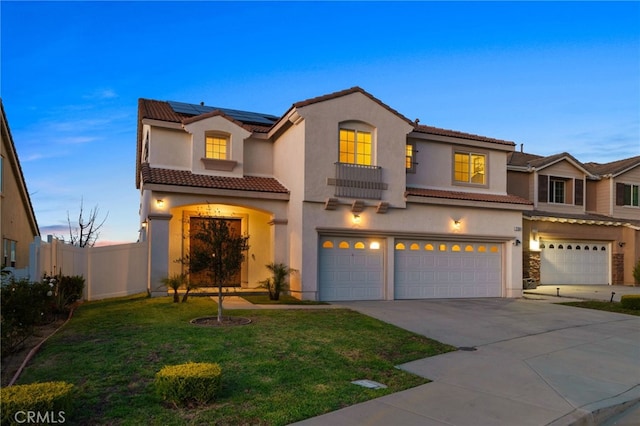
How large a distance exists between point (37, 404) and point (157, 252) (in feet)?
35.0

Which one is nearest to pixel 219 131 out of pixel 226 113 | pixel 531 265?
pixel 226 113

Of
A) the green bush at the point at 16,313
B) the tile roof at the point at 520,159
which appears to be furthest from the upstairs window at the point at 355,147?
the green bush at the point at 16,313

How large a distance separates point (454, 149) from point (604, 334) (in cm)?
958

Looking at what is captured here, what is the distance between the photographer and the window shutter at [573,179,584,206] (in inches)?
982

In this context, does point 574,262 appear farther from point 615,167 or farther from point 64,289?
point 64,289

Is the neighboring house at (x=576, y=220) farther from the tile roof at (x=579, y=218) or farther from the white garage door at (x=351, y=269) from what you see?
the white garage door at (x=351, y=269)

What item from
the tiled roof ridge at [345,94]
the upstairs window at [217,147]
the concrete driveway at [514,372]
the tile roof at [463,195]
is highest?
the tiled roof ridge at [345,94]

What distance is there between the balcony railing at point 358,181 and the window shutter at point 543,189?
440 inches

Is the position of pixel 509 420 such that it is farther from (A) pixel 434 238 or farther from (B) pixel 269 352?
(A) pixel 434 238

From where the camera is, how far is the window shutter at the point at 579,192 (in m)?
25.0

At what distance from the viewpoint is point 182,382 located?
18.3ft

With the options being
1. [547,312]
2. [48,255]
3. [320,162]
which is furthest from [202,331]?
[547,312]

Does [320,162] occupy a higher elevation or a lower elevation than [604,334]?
higher

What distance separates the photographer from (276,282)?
15.3 meters
